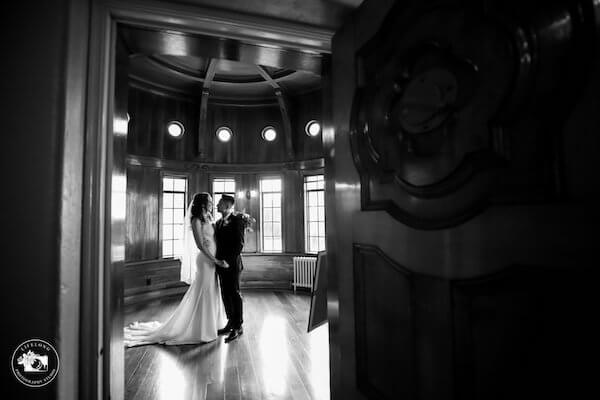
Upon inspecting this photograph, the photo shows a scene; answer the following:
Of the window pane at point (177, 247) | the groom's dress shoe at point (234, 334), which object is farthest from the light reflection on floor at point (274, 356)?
the window pane at point (177, 247)

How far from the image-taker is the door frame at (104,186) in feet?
3.41

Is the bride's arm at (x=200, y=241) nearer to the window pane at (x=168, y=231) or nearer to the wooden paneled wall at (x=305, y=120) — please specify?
the window pane at (x=168, y=231)

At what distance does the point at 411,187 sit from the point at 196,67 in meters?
5.89

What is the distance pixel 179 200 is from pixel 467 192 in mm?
6496

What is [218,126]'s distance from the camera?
22.0 ft

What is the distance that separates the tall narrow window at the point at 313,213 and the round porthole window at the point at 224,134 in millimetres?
1933

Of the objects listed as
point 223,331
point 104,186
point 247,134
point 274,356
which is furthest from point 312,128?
point 104,186

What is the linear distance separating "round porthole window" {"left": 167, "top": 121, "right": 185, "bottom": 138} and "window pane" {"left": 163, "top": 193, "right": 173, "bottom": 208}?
1.23 m

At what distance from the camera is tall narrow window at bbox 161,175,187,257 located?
248 inches

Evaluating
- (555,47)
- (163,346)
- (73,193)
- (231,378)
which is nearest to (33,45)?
(73,193)

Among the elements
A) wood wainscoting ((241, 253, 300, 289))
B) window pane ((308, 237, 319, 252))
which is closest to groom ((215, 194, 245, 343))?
wood wainscoting ((241, 253, 300, 289))

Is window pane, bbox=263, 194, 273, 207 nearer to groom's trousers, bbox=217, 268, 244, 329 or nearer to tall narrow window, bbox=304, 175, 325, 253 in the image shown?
tall narrow window, bbox=304, 175, 325, 253

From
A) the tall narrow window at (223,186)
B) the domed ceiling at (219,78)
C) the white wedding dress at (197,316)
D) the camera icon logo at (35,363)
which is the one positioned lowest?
the white wedding dress at (197,316)

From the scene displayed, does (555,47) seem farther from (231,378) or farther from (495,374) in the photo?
(231,378)
